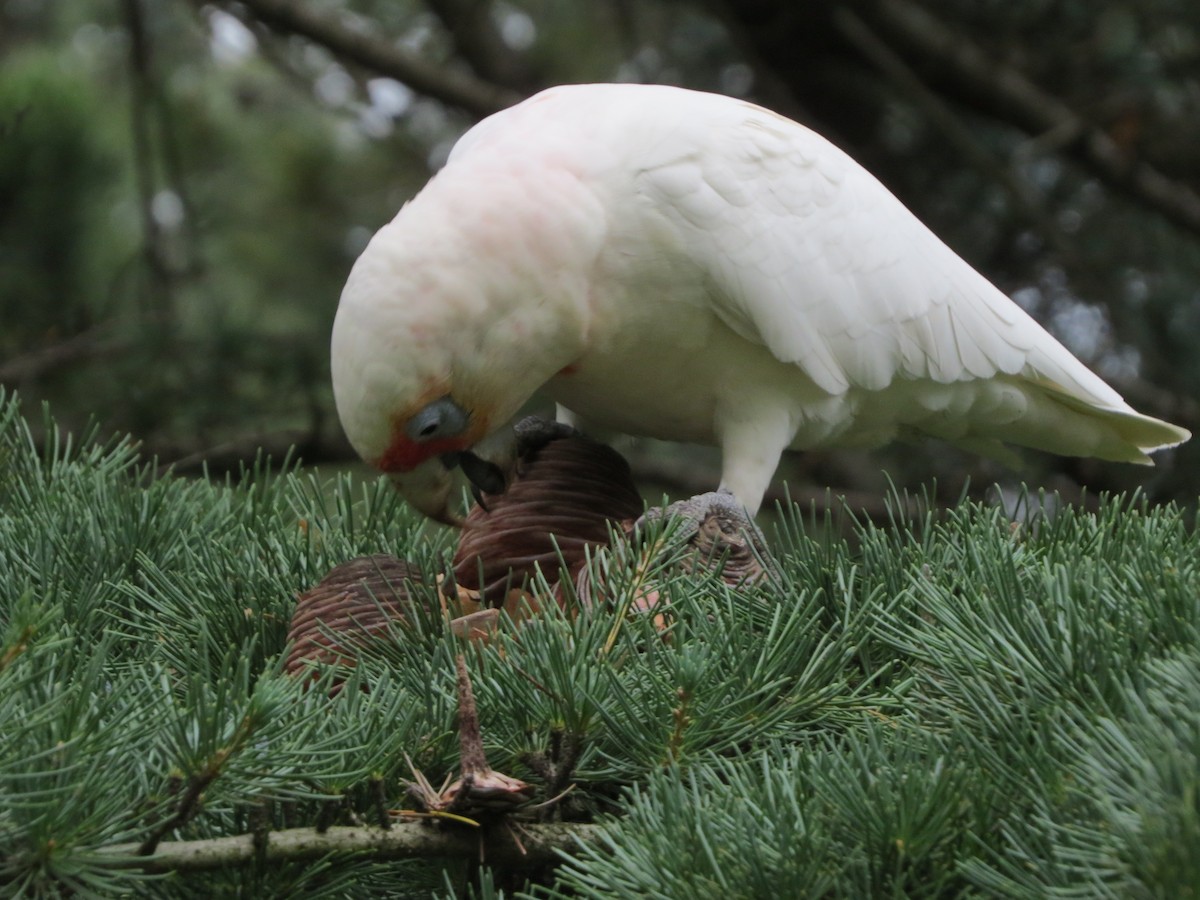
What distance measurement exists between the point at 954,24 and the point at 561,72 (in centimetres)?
144

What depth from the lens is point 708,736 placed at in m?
0.96

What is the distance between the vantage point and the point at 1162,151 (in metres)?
3.59

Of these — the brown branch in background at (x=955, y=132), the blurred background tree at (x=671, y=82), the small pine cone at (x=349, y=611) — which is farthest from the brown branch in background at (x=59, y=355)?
the brown branch in background at (x=955, y=132)

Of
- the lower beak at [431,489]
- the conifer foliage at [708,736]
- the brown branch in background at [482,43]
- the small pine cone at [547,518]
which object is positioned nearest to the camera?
the conifer foliage at [708,736]

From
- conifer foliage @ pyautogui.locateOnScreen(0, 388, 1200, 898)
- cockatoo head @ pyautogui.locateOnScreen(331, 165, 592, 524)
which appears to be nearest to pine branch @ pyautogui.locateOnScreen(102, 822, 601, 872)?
conifer foliage @ pyautogui.locateOnScreen(0, 388, 1200, 898)

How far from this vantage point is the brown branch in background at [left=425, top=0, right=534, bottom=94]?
12.5 feet

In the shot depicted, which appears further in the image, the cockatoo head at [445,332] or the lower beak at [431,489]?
the lower beak at [431,489]

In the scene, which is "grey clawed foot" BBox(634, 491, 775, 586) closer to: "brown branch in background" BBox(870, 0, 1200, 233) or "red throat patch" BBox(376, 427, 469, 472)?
"red throat patch" BBox(376, 427, 469, 472)

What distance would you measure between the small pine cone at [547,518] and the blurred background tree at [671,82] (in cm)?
141

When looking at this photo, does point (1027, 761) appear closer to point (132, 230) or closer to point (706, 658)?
point (706, 658)

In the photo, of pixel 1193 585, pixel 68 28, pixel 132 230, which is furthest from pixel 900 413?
pixel 68 28

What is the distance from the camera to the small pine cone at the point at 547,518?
133 centimetres

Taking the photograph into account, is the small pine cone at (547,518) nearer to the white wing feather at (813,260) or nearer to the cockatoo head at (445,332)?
the cockatoo head at (445,332)

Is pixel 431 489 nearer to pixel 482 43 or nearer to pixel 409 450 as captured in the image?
pixel 409 450
